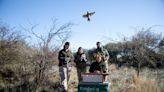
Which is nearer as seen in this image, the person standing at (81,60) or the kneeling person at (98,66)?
the kneeling person at (98,66)

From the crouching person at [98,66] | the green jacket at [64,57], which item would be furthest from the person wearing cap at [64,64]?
the crouching person at [98,66]

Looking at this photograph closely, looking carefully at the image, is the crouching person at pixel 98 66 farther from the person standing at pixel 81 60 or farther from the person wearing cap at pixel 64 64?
the person standing at pixel 81 60

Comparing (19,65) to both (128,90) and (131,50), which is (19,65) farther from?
(131,50)

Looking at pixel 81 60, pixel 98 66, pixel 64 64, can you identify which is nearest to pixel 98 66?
pixel 98 66

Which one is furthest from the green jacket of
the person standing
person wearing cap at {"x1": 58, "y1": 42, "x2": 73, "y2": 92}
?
the person standing

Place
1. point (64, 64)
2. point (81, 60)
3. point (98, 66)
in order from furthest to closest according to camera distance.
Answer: point (81, 60) < point (64, 64) < point (98, 66)

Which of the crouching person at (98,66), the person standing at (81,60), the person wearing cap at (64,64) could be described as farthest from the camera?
the person standing at (81,60)

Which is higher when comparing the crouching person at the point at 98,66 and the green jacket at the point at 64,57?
the green jacket at the point at 64,57

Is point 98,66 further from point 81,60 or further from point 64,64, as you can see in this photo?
point 81,60

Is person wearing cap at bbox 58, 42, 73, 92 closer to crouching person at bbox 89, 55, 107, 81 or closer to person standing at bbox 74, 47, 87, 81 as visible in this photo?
person standing at bbox 74, 47, 87, 81

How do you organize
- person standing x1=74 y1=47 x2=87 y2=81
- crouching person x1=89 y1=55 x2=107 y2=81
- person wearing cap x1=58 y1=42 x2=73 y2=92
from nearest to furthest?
crouching person x1=89 y1=55 x2=107 y2=81 → person wearing cap x1=58 y1=42 x2=73 y2=92 → person standing x1=74 y1=47 x2=87 y2=81

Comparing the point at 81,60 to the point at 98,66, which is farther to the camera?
the point at 81,60

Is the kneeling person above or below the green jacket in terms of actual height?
below

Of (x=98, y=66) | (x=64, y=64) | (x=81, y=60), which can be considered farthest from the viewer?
(x=81, y=60)
